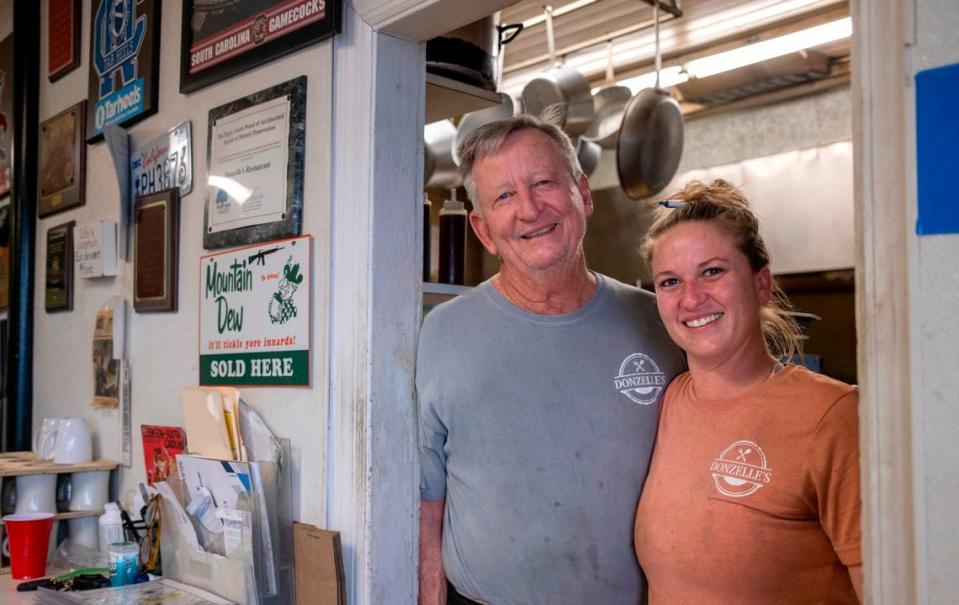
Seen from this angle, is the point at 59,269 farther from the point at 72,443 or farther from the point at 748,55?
the point at 748,55

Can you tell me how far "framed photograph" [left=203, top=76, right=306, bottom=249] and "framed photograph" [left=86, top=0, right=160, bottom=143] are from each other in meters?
0.44

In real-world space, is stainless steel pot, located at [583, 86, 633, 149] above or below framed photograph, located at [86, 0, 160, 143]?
above

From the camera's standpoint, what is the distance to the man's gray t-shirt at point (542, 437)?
1.71 m

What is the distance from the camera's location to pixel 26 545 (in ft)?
7.42

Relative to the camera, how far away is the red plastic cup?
2260 millimetres

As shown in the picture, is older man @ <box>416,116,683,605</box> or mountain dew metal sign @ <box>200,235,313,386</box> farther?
mountain dew metal sign @ <box>200,235,313,386</box>

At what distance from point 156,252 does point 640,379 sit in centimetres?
146

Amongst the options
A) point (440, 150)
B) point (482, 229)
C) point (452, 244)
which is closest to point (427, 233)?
point (452, 244)

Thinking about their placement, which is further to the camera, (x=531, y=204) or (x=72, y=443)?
(x=72, y=443)

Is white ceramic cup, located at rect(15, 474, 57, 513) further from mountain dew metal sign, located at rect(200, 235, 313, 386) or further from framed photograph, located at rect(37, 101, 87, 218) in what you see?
framed photograph, located at rect(37, 101, 87, 218)

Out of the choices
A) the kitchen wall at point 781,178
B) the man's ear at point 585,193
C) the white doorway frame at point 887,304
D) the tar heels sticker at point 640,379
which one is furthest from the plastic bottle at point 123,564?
the kitchen wall at point 781,178

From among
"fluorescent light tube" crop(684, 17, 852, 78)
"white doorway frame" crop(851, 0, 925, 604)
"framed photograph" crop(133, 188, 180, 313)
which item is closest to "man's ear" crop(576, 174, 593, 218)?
"white doorway frame" crop(851, 0, 925, 604)

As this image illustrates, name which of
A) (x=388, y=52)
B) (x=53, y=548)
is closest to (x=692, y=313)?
(x=388, y=52)

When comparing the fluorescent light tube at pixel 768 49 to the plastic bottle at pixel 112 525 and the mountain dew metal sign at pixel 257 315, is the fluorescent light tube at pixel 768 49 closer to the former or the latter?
the mountain dew metal sign at pixel 257 315
